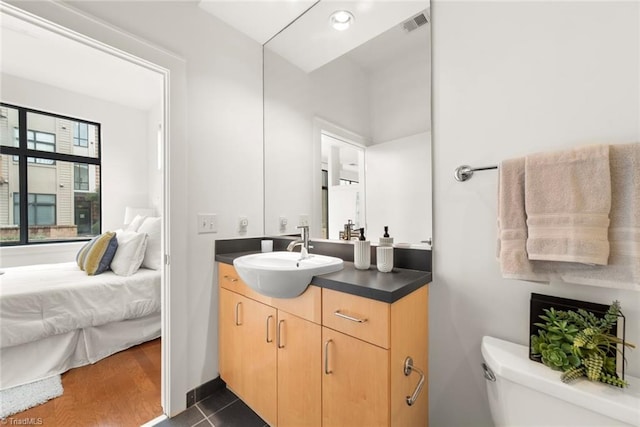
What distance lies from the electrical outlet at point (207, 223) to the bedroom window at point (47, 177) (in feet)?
9.31

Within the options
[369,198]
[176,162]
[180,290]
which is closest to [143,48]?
[176,162]

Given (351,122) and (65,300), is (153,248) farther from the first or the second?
(351,122)

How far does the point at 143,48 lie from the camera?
1336mm

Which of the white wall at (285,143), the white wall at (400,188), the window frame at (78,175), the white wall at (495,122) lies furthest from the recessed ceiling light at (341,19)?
the window frame at (78,175)

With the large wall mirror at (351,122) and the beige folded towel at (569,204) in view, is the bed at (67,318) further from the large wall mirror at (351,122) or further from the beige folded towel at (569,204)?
the beige folded towel at (569,204)

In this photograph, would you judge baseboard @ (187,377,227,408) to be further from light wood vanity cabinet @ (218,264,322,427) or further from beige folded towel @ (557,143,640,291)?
beige folded towel @ (557,143,640,291)

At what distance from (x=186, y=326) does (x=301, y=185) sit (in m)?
1.14

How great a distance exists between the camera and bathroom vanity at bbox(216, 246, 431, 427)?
35.8 inches

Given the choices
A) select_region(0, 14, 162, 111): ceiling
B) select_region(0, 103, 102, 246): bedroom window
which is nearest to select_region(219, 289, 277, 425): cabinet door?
select_region(0, 14, 162, 111): ceiling

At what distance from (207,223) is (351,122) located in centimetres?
108

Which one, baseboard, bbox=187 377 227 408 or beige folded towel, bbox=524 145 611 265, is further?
baseboard, bbox=187 377 227 408

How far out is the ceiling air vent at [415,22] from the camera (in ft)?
3.92

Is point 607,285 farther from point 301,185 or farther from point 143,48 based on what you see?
point 143,48

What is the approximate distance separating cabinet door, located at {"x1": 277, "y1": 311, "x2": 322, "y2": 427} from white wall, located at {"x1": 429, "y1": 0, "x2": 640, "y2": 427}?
0.53 meters
